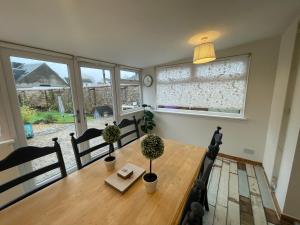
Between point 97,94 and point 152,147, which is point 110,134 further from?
point 97,94

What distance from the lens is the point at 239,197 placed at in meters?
1.83

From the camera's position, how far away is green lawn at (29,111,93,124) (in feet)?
6.19

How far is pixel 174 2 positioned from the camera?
1261mm

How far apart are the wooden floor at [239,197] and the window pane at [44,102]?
7.59 feet

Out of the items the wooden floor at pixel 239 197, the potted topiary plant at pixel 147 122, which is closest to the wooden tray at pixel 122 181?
the wooden floor at pixel 239 197

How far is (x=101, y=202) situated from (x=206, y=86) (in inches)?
110

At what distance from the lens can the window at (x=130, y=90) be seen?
10.8 ft

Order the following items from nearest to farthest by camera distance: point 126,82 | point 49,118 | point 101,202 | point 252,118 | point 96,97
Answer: point 101,202 → point 49,118 → point 252,118 → point 96,97 → point 126,82

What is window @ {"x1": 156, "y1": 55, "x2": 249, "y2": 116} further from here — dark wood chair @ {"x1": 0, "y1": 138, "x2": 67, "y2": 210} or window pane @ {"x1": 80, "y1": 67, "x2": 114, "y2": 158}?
dark wood chair @ {"x1": 0, "y1": 138, "x2": 67, "y2": 210}

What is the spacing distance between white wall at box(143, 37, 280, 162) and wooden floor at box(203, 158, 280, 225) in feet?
1.43

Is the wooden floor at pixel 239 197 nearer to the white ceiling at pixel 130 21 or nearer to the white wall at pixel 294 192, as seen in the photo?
the white wall at pixel 294 192

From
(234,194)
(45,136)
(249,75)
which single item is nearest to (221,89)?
(249,75)

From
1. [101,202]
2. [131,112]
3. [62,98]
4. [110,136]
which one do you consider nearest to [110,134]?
[110,136]

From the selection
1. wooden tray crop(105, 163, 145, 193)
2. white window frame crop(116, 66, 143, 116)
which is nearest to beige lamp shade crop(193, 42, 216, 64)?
wooden tray crop(105, 163, 145, 193)
